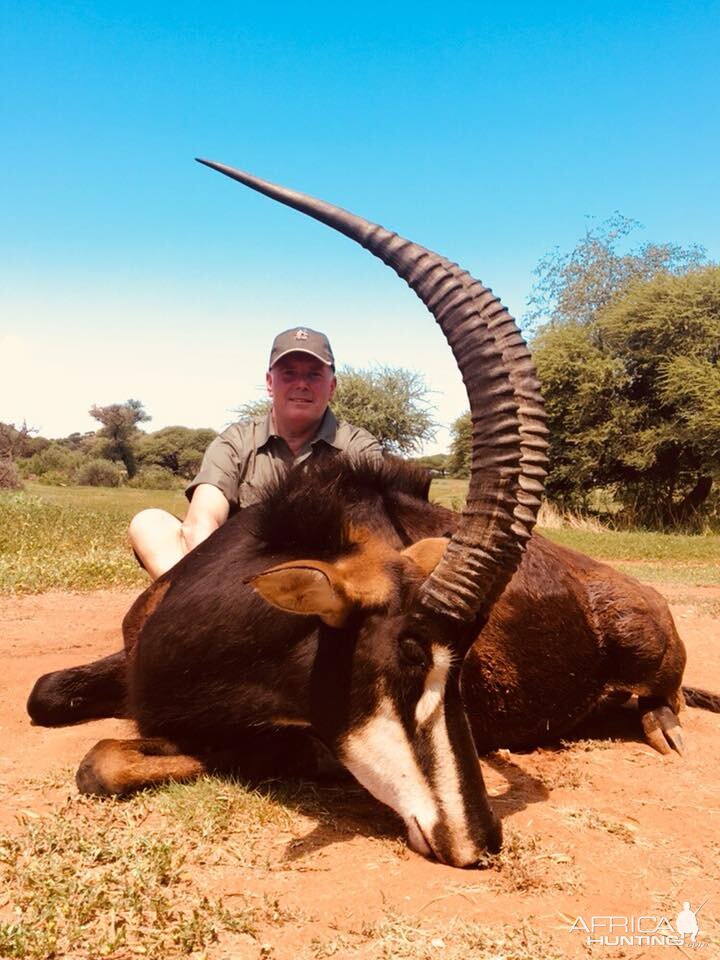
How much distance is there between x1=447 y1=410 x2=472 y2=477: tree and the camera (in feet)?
→ 116

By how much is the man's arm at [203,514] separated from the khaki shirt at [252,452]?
2.9 inches

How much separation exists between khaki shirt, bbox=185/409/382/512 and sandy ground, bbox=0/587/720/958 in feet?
6.16

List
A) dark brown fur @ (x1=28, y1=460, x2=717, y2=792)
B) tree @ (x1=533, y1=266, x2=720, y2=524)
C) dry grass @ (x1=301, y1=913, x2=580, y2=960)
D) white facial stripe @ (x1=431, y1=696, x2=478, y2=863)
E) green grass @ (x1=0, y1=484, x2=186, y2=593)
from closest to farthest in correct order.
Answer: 1. dry grass @ (x1=301, y1=913, x2=580, y2=960)
2. white facial stripe @ (x1=431, y1=696, x2=478, y2=863)
3. dark brown fur @ (x1=28, y1=460, x2=717, y2=792)
4. green grass @ (x1=0, y1=484, x2=186, y2=593)
5. tree @ (x1=533, y1=266, x2=720, y2=524)

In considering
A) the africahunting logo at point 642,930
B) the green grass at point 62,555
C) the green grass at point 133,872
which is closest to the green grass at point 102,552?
the green grass at point 62,555

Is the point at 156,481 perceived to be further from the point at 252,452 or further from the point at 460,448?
the point at 252,452

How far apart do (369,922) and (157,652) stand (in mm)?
1914

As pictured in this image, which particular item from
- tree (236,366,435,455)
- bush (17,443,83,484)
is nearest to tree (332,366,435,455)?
tree (236,366,435,455)

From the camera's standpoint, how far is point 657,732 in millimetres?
5504

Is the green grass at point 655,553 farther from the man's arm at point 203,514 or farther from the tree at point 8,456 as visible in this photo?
the tree at point 8,456

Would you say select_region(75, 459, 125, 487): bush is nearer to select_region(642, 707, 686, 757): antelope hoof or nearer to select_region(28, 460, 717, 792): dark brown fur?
select_region(28, 460, 717, 792): dark brown fur

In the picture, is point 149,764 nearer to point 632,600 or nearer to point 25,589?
point 632,600

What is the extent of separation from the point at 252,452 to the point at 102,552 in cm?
817

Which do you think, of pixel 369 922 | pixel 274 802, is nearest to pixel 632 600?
pixel 274 802

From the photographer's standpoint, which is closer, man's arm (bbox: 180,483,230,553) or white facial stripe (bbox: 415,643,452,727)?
white facial stripe (bbox: 415,643,452,727)
